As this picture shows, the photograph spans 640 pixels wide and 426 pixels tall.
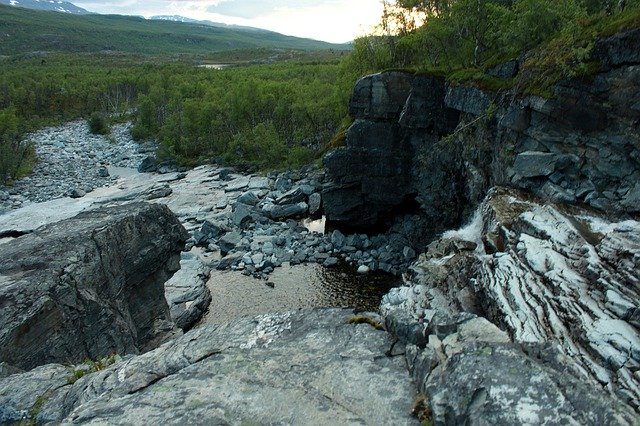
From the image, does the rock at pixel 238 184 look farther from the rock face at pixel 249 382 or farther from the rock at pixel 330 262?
the rock face at pixel 249 382

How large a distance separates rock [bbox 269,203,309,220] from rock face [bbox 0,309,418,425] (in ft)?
110

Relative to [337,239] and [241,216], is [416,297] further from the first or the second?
[241,216]

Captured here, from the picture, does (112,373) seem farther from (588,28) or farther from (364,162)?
(364,162)

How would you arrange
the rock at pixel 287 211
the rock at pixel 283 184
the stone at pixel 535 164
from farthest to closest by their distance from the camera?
the rock at pixel 283 184 < the rock at pixel 287 211 < the stone at pixel 535 164

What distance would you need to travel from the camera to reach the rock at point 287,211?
46.8 meters

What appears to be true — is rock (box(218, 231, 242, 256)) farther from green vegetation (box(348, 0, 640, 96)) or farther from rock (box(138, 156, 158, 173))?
rock (box(138, 156, 158, 173))

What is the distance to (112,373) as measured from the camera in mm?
11789

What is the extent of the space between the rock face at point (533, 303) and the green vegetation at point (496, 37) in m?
8.49

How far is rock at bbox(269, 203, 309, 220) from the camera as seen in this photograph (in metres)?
46.8

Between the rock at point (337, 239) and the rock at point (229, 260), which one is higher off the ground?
the rock at point (337, 239)

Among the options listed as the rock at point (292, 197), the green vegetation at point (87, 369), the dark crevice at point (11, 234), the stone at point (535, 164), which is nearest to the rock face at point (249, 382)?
the green vegetation at point (87, 369)

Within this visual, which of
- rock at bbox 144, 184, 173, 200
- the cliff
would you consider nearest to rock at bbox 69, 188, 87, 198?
rock at bbox 144, 184, 173, 200

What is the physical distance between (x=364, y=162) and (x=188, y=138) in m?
38.7

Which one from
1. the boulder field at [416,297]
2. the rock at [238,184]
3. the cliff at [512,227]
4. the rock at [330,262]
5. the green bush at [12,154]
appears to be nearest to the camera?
the cliff at [512,227]
